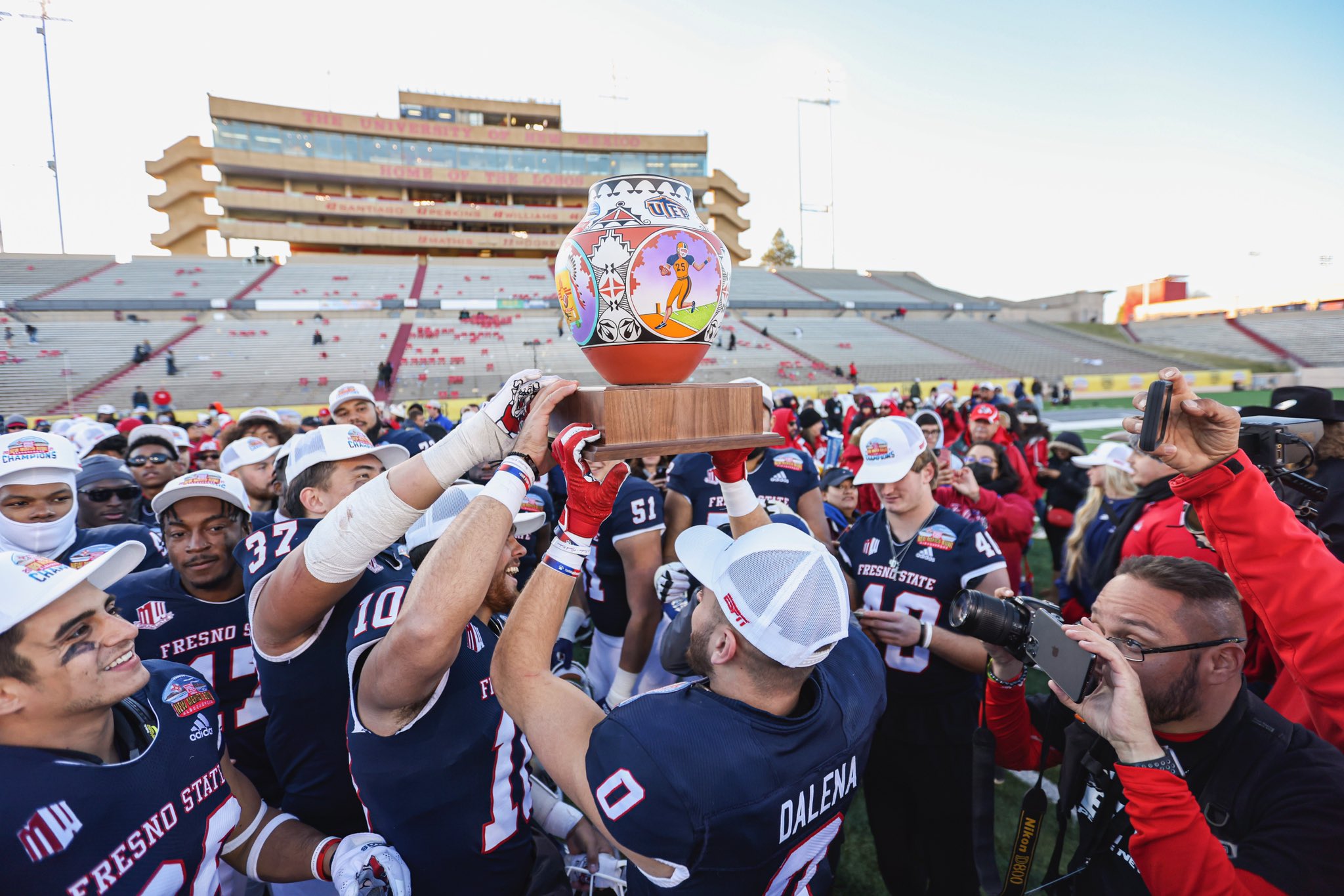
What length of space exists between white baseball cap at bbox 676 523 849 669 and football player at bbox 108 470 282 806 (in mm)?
2005

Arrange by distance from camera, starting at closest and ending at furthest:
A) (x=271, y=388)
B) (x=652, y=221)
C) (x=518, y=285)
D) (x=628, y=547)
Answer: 1. (x=652, y=221)
2. (x=628, y=547)
3. (x=271, y=388)
4. (x=518, y=285)

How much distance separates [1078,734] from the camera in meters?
1.76

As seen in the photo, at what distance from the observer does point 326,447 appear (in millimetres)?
2346

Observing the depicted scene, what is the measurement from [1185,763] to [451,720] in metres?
1.84

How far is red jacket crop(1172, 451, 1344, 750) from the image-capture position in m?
1.46

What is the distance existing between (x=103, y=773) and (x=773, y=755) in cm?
144

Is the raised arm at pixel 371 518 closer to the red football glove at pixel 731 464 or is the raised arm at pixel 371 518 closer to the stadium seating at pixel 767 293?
the red football glove at pixel 731 464

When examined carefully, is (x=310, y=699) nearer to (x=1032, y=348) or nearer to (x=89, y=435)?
(x=89, y=435)

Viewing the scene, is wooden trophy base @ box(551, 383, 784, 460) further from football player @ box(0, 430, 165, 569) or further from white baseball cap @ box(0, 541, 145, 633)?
football player @ box(0, 430, 165, 569)

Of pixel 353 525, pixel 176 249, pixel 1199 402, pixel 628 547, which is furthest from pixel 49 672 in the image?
pixel 176 249

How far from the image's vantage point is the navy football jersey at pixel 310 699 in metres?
1.99

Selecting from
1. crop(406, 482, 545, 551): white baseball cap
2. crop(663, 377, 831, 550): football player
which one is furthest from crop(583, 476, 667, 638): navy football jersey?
crop(406, 482, 545, 551): white baseball cap

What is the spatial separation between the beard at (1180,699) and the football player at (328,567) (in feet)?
5.76

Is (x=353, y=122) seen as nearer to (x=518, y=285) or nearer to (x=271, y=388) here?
(x=518, y=285)
